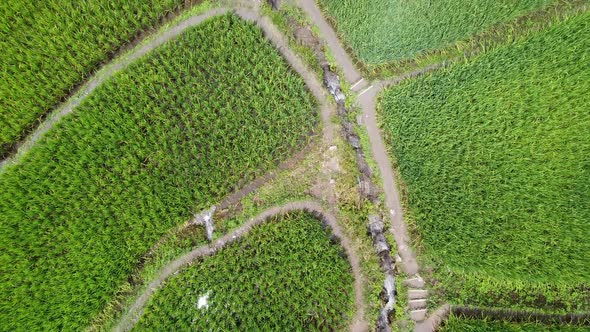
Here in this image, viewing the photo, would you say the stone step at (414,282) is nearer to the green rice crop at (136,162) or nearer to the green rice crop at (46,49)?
the green rice crop at (136,162)

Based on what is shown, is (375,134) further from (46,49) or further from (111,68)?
(46,49)

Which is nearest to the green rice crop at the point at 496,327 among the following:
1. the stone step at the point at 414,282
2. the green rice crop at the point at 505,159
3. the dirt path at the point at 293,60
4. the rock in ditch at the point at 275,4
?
the green rice crop at the point at 505,159

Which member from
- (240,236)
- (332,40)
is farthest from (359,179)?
(332,40)

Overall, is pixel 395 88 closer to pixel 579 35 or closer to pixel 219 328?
pixel 579 35

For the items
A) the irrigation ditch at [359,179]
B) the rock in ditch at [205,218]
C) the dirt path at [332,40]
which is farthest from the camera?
the dirt path at [332,40]

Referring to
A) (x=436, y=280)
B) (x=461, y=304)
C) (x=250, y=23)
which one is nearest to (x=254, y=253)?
(x=436, y=280)
